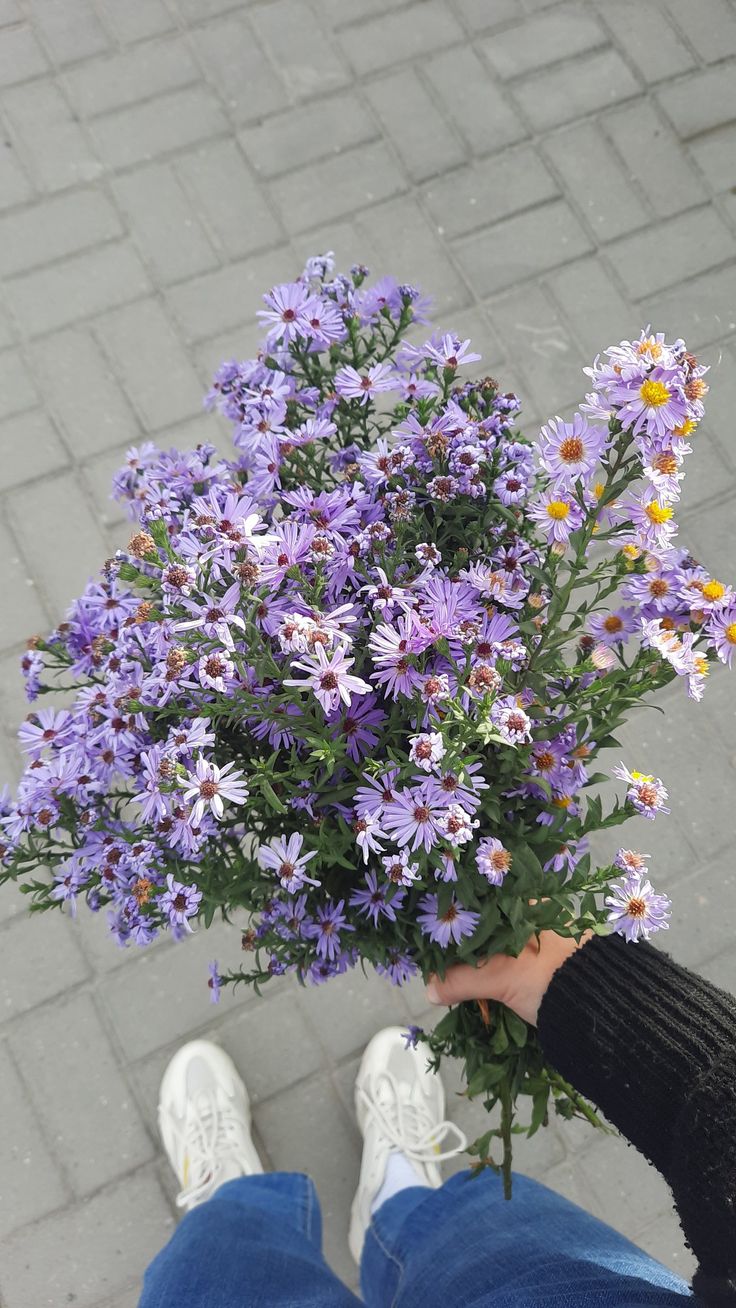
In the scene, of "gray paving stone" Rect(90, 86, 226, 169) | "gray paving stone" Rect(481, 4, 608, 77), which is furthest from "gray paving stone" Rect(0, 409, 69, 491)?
"gray paving stone" Rect(481, 4, 608, 77)

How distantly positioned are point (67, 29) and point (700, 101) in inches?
75.8

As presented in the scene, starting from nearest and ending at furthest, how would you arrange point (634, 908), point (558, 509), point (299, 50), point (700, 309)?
point (558, 509), point (634, 908), point (700, 309), point (299, 50)

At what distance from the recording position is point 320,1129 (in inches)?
96.7

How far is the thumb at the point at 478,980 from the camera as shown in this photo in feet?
4.29

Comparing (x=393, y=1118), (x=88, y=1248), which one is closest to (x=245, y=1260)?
(x=393, y=1118)

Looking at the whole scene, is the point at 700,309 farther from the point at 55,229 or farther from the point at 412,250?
the point at 55,229

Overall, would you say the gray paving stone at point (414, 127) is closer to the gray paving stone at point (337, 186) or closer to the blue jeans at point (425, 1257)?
the gray paving stone at point (337, 186)

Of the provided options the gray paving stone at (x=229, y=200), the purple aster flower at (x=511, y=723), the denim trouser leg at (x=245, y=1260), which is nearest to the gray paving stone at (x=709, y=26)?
the gray paving stone at (x=229, y=200)

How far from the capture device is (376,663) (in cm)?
105

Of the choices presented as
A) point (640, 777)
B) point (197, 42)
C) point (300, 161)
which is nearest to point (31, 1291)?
point (640, 777)

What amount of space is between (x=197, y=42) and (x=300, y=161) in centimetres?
50

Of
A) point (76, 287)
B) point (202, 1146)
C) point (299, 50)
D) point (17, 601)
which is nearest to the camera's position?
point (202, 1146)

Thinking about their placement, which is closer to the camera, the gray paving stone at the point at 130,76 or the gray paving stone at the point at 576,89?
the gray paving stone at the point at 130,76

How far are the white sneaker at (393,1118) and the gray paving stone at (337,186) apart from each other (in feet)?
7.33
